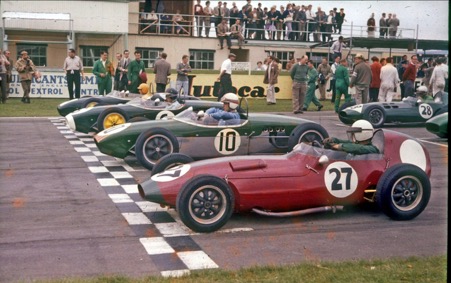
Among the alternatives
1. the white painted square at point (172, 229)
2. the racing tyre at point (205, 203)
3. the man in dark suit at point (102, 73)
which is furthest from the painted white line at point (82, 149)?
the man in dark suit at point (102, 73)

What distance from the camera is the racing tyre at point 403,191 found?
735 centimetres

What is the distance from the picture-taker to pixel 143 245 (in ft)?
21.2

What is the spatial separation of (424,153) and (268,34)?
2370cm

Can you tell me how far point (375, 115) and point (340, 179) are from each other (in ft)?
30.4

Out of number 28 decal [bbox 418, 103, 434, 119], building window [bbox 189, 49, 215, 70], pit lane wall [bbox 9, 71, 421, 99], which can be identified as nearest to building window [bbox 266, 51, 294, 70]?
building window [bbox 189, 49, 215, 70]

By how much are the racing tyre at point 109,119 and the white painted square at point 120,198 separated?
4375mm

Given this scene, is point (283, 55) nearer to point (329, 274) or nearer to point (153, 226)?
point (153, 226)

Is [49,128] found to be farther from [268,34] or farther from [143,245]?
[268,34]

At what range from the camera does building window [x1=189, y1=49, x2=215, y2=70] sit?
33781 millimetres

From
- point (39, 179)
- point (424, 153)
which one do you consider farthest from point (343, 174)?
point (39, 179)

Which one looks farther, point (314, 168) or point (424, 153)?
point (424, 153)

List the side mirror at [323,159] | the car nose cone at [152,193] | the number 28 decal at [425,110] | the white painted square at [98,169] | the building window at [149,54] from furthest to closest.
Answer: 1. the building window at [149,54]
2. the number 28 decal at [425,110]
3. the white painted square at [98,169]
4. the side mirror at [323,159]
5. the car nose cone at [152,193]

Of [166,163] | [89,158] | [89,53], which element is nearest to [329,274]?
[166,163]

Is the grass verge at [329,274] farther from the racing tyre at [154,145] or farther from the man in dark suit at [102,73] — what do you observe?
the man in dark suit at [102,73]
